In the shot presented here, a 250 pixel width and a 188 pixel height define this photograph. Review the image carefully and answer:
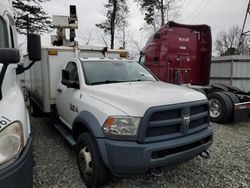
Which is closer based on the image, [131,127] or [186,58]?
[131,127]

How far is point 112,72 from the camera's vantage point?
4336 millimetres

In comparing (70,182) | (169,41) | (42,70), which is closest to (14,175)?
(70,182)

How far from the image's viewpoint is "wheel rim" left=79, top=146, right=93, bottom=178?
328 cm

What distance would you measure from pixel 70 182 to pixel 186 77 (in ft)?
19.9

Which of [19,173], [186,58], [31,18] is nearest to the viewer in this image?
[19,173]

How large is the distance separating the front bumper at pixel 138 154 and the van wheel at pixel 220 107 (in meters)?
4.13

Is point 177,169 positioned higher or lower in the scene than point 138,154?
lower

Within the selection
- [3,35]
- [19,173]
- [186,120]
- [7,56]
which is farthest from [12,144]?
[186,120]

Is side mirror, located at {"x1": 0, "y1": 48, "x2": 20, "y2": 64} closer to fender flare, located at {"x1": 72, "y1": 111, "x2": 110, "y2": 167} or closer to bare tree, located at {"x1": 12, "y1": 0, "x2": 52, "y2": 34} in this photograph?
fender flare, located at {"x1": 72, "y1": 111, "x2": 110, "y2": 167}

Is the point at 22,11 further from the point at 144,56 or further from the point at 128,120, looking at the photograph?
the point at 128,120

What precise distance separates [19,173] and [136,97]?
161 centimetres

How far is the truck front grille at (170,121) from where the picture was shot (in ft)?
9.23

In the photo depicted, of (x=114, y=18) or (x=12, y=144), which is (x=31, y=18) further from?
(x=12, y=144)

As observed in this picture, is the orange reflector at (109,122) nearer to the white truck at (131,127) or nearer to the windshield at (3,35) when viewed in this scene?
the white truck at (131,127)
